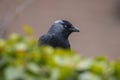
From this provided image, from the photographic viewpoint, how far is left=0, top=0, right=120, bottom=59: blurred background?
36.4ft

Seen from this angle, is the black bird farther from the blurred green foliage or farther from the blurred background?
the blurred green foliage

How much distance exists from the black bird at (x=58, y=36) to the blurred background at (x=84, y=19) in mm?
3144

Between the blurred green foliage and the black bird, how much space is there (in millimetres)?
3276

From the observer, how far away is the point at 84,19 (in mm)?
11281

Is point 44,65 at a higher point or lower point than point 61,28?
lower

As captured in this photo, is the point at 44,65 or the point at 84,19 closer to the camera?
the point at 44,65

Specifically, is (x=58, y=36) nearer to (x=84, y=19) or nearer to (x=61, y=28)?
(x=61, y=28)

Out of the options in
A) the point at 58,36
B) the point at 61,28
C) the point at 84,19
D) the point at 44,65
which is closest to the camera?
the point at 44,65

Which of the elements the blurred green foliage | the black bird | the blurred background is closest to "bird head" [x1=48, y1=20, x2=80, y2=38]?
the black bird

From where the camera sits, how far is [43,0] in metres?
11.2

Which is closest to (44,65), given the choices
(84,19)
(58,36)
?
(58,36)

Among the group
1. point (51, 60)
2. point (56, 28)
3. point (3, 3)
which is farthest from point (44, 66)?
point (3, 3)

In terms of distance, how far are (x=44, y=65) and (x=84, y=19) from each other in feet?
25.5

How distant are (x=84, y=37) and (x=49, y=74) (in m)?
7.88
